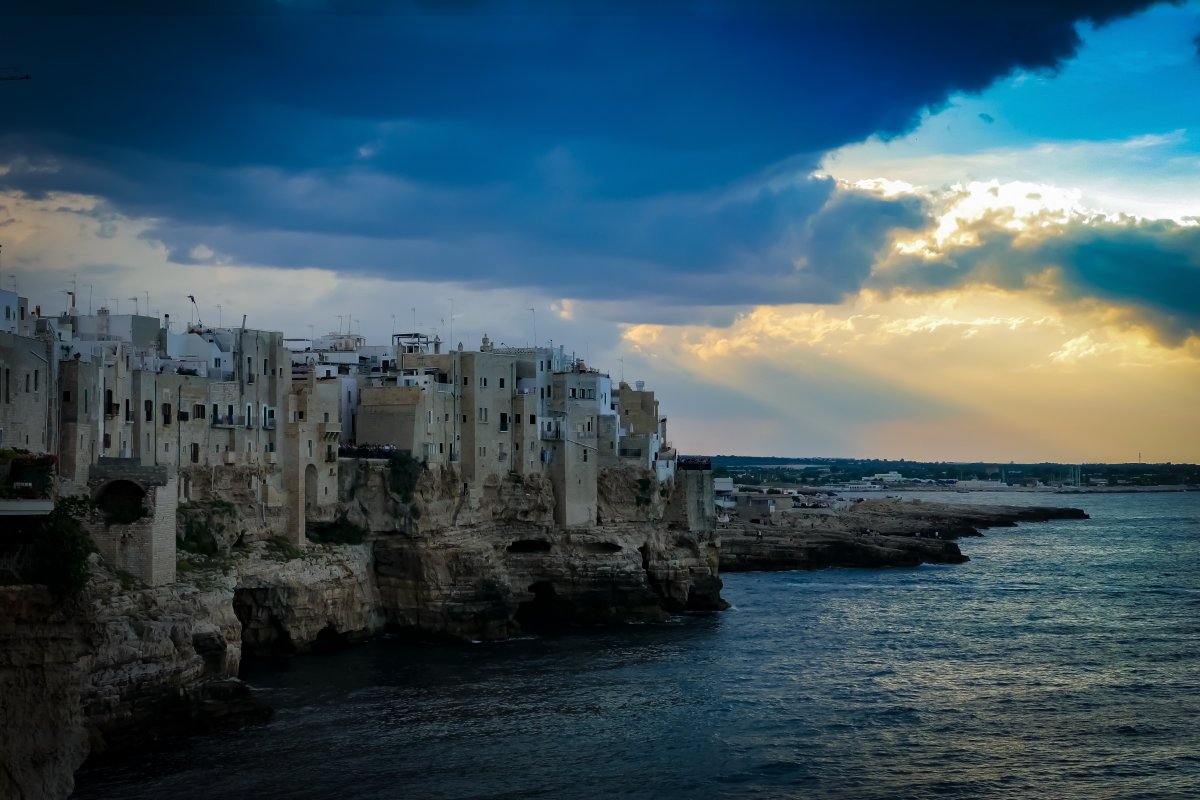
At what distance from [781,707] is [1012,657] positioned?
15465mm

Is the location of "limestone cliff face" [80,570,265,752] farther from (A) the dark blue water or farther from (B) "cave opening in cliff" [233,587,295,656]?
(B) "cave opening in cliff" [233,587,295,656]

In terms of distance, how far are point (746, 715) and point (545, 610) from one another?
72.3ft

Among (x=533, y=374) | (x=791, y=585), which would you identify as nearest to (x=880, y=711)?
(x=533, y=374)

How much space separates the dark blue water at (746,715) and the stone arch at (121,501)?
24.0 ft

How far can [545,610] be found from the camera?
65188 millimetres

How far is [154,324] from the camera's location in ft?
178

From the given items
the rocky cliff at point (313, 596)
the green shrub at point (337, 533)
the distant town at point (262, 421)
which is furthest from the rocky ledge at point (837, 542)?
the green shrub at point (337, 533)

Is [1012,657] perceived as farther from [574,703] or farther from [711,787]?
[711,787]

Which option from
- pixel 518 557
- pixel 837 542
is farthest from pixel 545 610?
pixel 837 542

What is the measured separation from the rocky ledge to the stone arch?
58.2 meters

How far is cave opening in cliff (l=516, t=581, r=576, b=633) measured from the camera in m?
64.0

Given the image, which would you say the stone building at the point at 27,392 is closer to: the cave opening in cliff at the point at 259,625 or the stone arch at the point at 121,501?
the stone arch at the point at 121,501

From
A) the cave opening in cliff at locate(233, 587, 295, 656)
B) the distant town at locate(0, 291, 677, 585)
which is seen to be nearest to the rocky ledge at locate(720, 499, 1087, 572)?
the distant town at locate(0, 291, 677, 585)

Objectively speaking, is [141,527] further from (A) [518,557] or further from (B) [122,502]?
(A) [518,557]
